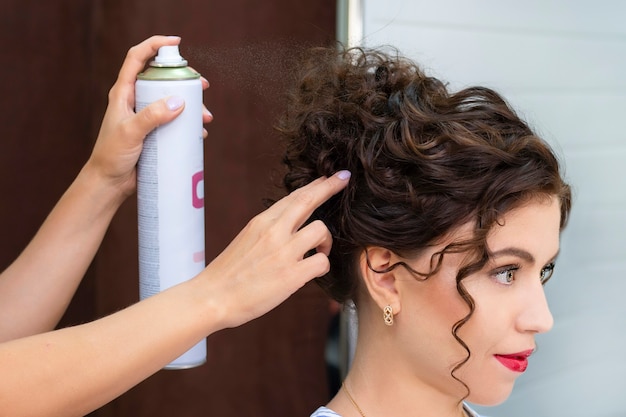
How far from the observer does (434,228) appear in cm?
150

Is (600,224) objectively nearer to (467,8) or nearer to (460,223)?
(467,8)

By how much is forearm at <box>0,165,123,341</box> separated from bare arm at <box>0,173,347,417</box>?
0.43 meters

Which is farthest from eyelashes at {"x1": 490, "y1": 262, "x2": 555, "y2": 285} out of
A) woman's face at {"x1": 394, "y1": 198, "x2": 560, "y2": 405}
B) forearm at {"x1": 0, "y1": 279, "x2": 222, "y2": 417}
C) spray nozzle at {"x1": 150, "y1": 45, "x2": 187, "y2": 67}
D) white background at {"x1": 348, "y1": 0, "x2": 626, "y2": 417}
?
white background at {"x1": 348, "y1": 0, "x2": 626, "y2": 417}

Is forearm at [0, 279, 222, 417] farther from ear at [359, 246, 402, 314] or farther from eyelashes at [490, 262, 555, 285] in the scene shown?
eyelashes at [490, 262, 555, 285]

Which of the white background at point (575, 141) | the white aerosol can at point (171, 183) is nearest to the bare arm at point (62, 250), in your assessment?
the white aerosol can at point (171, 183)

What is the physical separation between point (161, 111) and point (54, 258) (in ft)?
1.39

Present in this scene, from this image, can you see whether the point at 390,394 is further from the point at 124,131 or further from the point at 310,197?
the point at 124,131

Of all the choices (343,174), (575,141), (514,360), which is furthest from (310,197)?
(575,141)

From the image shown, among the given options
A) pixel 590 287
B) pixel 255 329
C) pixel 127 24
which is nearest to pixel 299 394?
pixel 255 329

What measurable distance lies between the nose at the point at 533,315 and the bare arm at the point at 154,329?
38 cm

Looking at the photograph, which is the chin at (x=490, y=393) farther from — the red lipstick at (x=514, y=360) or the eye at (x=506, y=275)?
the eye at (x=506, y=275)

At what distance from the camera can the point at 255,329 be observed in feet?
7.91

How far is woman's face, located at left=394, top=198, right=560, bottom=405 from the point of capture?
4.96 feet

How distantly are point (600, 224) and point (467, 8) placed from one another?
769 mm
